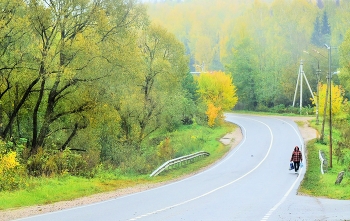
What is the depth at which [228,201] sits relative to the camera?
20.2m

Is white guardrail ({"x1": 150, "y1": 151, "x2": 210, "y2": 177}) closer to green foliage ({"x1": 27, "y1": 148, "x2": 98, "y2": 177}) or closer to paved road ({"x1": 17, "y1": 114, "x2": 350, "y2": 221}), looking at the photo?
paved road ({"x1": 17, "y1": 114, "x2": 350, "y2": 221})

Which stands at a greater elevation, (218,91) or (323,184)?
(218,91)

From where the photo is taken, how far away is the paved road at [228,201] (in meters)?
15.6

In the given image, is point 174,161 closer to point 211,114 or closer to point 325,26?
point 211,114

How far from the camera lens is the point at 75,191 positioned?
22.1m

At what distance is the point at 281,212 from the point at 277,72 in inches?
3243

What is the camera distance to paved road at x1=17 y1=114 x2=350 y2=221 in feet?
51.3

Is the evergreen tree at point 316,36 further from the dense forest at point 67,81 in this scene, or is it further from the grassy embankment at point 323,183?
the dense forest at point 67,81

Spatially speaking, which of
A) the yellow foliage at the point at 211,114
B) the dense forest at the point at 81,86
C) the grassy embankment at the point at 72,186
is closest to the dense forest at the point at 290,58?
the yellow foliage at the point at 211,114

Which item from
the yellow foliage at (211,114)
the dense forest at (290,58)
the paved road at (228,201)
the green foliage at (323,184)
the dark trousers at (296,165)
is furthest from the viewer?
the dense forest at (290,58)

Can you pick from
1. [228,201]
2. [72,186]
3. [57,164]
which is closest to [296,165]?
[228,201]

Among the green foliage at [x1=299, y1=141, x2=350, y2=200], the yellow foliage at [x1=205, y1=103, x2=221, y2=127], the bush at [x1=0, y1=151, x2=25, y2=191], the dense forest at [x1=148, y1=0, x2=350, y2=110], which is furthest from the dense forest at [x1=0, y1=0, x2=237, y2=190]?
the dense forest at [x1=148, y1=0, x2=350, y2=110]

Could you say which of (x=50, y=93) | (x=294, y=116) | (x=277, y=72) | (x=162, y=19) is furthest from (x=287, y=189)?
(x=162, y=19)

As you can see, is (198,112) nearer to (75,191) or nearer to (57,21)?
(57,21)
